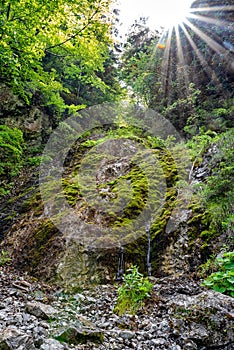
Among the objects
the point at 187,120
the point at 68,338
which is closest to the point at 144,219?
the point at 68,338

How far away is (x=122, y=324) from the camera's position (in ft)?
10.9

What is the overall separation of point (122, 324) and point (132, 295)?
63 cm

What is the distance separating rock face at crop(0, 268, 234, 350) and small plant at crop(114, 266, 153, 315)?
9 centimetres

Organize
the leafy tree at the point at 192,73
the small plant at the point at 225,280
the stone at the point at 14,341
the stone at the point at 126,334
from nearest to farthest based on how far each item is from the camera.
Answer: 1. the stone at the point at 14,341
2. the stone at the point at 126,334
3. the small plant at the point at 225,280
4. the leafy tree at the point at 192,73

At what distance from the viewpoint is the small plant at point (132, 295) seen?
3705mm

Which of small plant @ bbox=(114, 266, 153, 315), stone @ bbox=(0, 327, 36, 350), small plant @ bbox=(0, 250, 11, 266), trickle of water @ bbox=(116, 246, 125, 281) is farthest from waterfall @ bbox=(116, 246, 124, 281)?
stone @ bbox=(0, 327, 36, 350)

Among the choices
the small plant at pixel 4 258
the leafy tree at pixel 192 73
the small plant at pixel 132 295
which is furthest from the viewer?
the leafy tree at pixel 192 73

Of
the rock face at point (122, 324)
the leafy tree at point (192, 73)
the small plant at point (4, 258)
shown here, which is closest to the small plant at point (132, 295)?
the rock face at point (122, 324)

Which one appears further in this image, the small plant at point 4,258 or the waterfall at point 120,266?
the small plant at point 4,258

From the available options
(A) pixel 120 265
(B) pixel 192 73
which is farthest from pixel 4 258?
(B) pixel 192 73

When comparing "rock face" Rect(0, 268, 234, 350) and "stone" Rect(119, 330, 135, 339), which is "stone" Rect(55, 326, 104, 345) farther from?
"stone" Rect(119, 330, 135, 339)

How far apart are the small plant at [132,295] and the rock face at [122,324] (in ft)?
0.30

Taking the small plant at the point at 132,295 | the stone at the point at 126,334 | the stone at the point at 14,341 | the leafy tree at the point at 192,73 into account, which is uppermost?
the leafy tree at the point at 192,73

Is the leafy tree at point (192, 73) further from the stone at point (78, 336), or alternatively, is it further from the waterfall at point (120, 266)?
the stone at point (78, 336)
